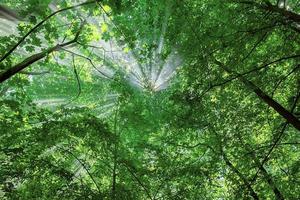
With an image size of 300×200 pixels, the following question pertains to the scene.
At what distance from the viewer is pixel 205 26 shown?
755 cm

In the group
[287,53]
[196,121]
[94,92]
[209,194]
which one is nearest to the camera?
[287,53]

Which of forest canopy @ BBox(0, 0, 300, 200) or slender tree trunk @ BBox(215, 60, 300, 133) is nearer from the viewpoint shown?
slender tree trunk @ BBox(215, 60, 300, 133)

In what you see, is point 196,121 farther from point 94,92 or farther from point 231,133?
point 94,92

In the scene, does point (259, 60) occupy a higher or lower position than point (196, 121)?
higher

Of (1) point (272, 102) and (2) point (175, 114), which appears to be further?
(2) point (175, 114)

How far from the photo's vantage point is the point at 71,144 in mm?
7516

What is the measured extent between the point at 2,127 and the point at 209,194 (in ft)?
17.4

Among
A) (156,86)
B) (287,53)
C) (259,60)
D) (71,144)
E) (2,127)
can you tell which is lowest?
(2,127)

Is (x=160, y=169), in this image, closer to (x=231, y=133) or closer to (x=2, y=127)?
(x=231, y=133)

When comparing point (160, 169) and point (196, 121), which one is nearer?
point (196, 121)

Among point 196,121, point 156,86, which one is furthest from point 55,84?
point 196,121

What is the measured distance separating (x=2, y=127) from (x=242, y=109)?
4684 millimetres

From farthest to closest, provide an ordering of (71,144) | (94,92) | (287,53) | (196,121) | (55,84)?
(55,84), (94,92), (71,144), (196,121), (287,53)

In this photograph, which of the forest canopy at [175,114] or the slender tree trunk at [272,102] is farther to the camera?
the forest canopy at [175,114]
